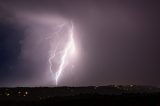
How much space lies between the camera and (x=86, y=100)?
4769 centimetres

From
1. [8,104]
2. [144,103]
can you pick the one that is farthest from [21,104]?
[144,103]

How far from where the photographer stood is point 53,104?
46344 mm

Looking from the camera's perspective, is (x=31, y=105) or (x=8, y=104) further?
(x=8, y=104)

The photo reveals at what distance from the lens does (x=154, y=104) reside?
4406 cm

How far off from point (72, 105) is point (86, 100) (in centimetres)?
281

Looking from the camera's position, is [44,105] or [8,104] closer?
[44,105]

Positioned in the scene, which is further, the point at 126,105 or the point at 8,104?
the point at 8,104

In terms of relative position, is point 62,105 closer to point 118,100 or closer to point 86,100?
point 86,100

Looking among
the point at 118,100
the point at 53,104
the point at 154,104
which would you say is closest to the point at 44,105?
the point at 53,104

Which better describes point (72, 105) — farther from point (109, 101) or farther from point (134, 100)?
point (134, 100)

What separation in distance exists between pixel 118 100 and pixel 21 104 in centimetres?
1228

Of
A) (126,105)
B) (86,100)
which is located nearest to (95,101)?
(86,100)

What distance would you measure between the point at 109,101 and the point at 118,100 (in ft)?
4.88

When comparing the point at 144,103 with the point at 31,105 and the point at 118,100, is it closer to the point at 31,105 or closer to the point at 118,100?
the point at 118,100
